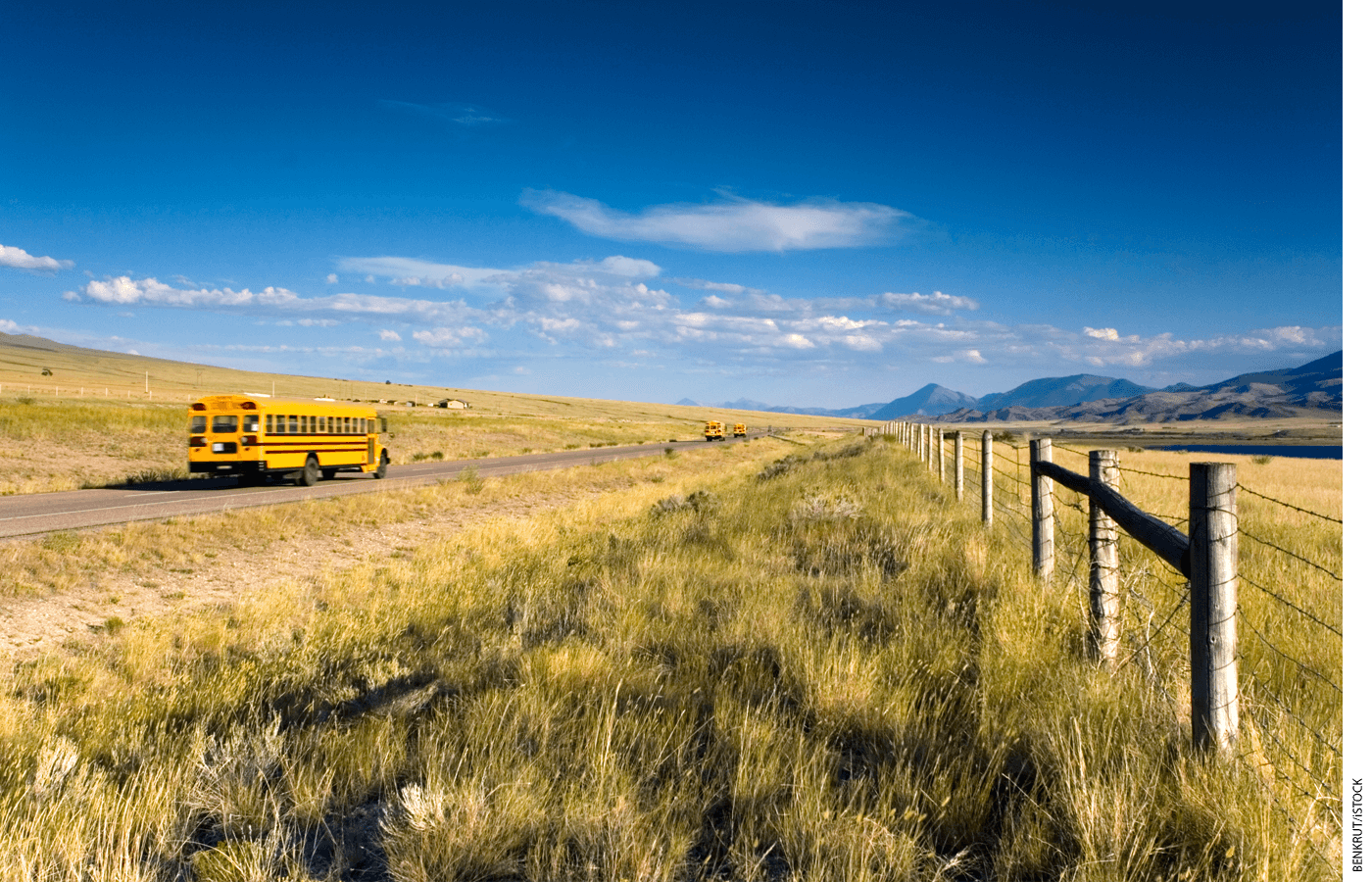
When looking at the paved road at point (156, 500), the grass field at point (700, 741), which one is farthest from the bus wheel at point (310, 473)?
the grass field at point (700, 741)

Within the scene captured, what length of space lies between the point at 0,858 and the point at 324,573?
27.9ft

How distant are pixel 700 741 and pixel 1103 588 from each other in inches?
101

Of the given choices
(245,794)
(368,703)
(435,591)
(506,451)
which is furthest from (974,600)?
(506,451)

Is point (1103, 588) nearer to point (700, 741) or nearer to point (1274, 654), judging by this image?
point (1274, 654)

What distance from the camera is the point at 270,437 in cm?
2208

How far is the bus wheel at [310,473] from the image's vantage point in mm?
23344

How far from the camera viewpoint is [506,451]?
46469mm

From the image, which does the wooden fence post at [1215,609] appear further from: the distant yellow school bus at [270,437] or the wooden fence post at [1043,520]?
the distant yellow school bus at [270,437]

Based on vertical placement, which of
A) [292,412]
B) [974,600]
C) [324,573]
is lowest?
[324,573]

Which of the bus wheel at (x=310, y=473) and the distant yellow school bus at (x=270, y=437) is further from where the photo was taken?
the bus wheel at (x=310, y=473)

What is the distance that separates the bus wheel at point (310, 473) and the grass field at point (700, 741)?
56.7 feet

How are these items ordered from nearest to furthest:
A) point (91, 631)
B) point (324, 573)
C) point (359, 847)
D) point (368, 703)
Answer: point (359, 847), point (368, 703), point (91, 631), point (324, 573)

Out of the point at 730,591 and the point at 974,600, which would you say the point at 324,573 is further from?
the point at 974,600

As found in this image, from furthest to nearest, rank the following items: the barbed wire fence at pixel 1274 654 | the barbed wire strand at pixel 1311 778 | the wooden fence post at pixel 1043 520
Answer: the wooden fence post at pixel 1043 520
the barbed wire fence at pixel 1274 654
the barbed wire strand at pixel 1311 778
